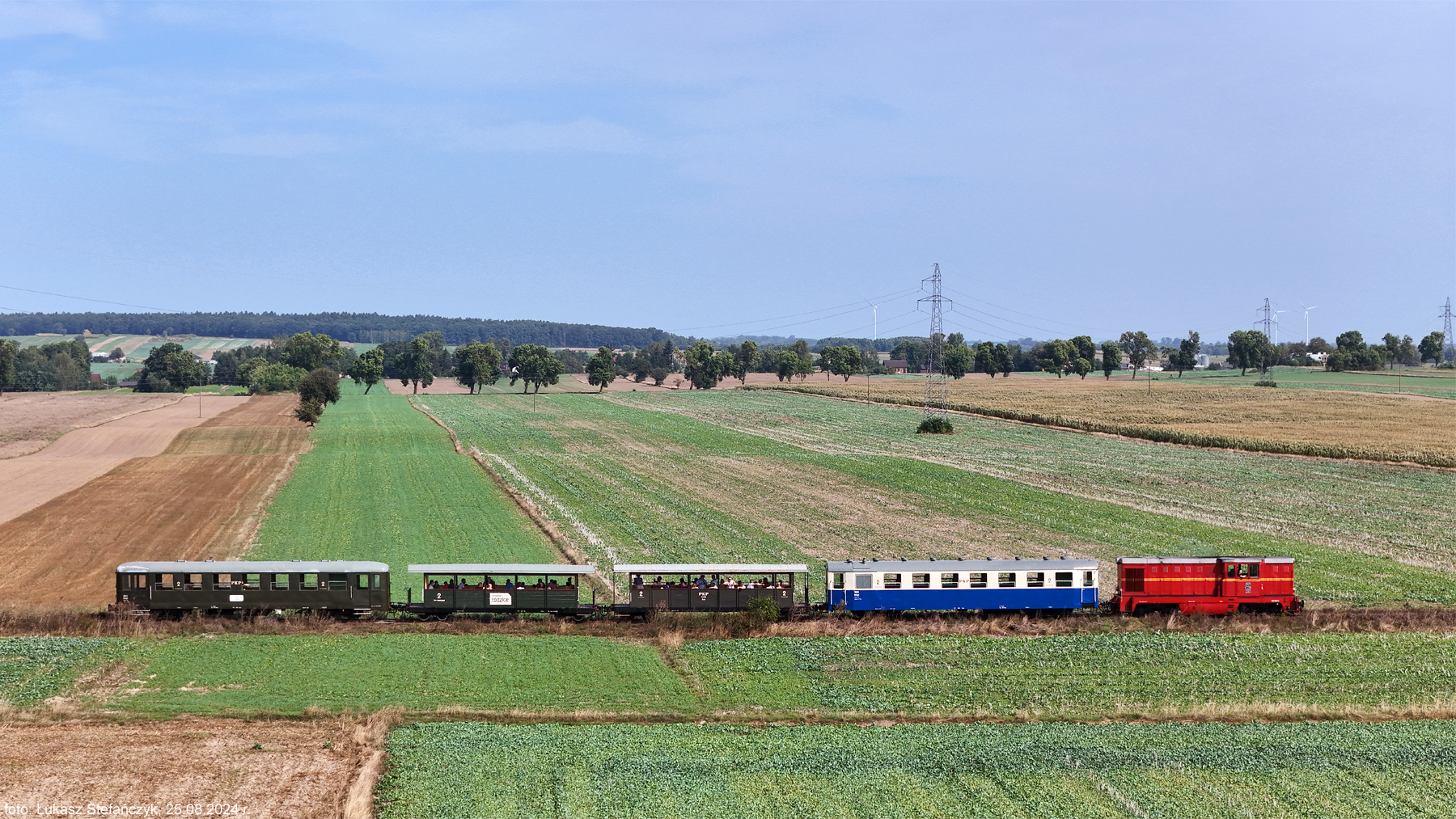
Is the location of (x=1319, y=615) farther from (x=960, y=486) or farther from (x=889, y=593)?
(x=960, y=486)

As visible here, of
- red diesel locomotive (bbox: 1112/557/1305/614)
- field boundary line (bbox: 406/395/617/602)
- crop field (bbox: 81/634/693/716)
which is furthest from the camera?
field boundary line (bbox: 406/395/617/602)

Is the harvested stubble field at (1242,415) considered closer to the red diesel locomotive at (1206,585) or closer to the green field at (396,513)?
the red diesel locomotive at (1206,585)

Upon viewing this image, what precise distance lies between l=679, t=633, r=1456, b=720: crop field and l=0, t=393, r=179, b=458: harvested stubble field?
8729 centimetres

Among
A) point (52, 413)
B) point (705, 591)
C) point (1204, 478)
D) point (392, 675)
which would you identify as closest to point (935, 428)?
point (1204, 478)

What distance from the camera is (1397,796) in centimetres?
2495

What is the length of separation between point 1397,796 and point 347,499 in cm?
5817

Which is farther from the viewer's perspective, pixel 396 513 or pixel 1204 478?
pixel 1204 478

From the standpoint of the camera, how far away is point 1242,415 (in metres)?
129

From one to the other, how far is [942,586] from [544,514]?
28738mm

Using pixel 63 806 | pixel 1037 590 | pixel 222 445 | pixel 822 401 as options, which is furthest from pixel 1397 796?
pixel 822 401

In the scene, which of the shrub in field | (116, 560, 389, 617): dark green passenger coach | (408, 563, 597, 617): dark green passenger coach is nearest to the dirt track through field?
(116, 560, 389, 617): dark green passenger coach

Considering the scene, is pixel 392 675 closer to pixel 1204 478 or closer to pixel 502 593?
pixel 502 593

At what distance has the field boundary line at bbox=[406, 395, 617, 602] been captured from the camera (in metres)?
49.8

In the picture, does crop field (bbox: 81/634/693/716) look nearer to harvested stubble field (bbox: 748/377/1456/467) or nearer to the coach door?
the coach door
